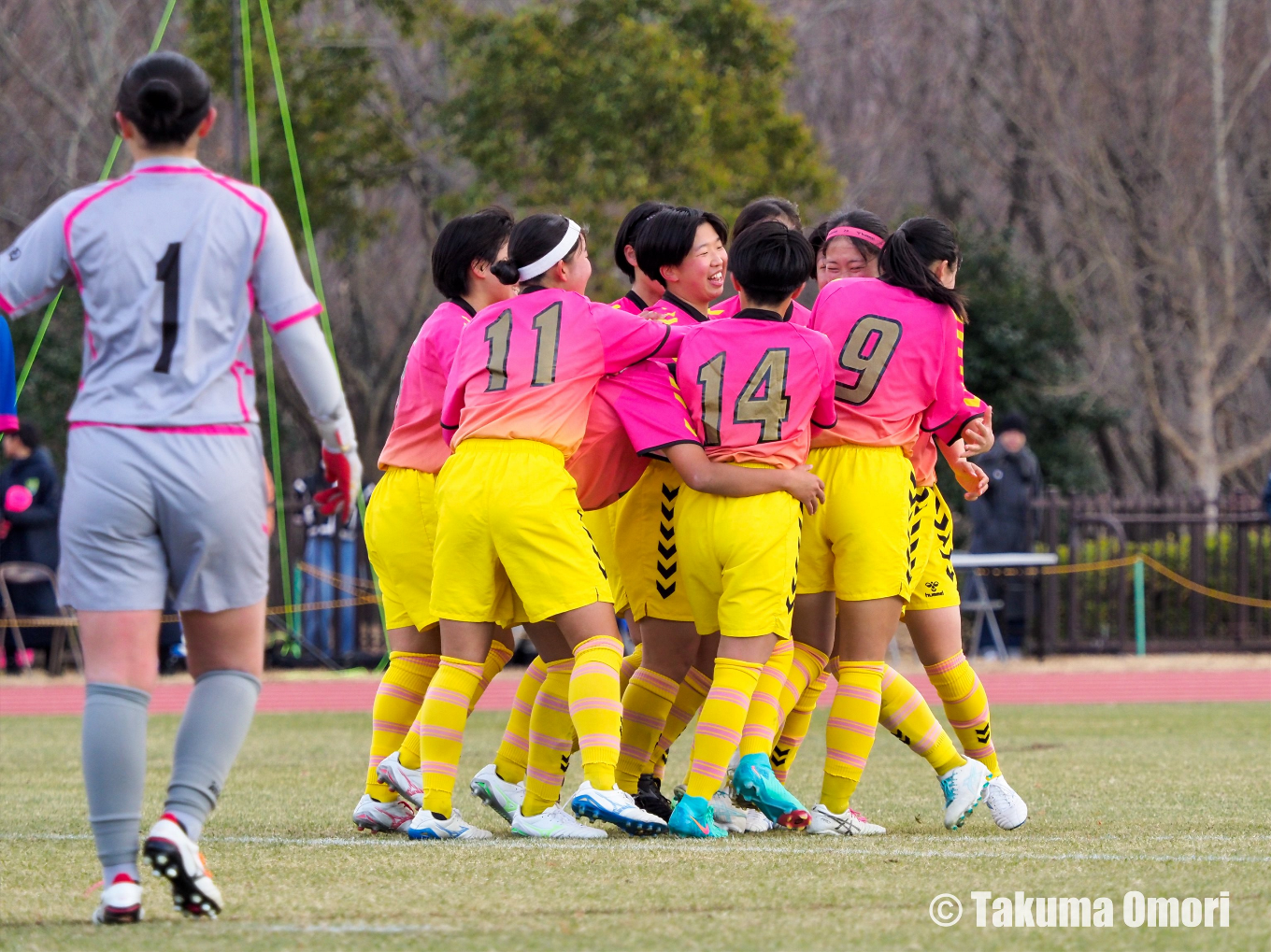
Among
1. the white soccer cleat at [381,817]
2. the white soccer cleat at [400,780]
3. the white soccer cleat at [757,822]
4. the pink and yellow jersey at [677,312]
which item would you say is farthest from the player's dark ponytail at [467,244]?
the white soccer cleat at [757,822]

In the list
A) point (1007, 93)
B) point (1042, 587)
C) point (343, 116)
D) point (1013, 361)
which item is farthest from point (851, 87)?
point (1042, 587)

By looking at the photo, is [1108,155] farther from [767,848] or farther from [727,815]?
[767,848]

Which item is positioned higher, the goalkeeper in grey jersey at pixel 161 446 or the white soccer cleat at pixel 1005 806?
the goalkeeper in grey jersey at pixel 161 446

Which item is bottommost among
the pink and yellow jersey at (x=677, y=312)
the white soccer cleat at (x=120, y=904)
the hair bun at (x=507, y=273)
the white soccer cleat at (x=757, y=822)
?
the white soccer cleat at (x=757, y=822)

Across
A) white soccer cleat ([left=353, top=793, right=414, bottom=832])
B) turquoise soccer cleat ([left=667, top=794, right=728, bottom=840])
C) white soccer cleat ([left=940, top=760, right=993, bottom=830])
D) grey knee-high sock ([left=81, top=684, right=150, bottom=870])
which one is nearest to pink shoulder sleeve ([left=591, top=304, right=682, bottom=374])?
turquoise soccer cleat ([left=667, top=794, right=728, bottom=840])

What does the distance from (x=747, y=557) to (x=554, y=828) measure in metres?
0.98

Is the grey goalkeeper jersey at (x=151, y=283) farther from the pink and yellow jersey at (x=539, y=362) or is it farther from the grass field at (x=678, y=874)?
the pink and yellow jersey at (x=539, y=362)

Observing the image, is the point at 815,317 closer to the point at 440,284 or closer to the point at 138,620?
the point at 440,284

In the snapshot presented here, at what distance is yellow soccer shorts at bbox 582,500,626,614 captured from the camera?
18.2ft

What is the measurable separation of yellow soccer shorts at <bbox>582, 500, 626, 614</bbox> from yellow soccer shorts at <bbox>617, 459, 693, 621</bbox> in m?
0.03

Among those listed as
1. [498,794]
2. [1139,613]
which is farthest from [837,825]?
[1139,613]

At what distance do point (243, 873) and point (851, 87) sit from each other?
2271 cm

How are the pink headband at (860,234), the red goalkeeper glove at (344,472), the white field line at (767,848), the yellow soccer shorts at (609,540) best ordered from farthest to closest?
the pink headband at (860,234), the yellow soccer shorts at (609,540), the white field line at (767,848), the red goalkeeper glove at (344,472)

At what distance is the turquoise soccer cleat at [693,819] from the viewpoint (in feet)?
16.3
